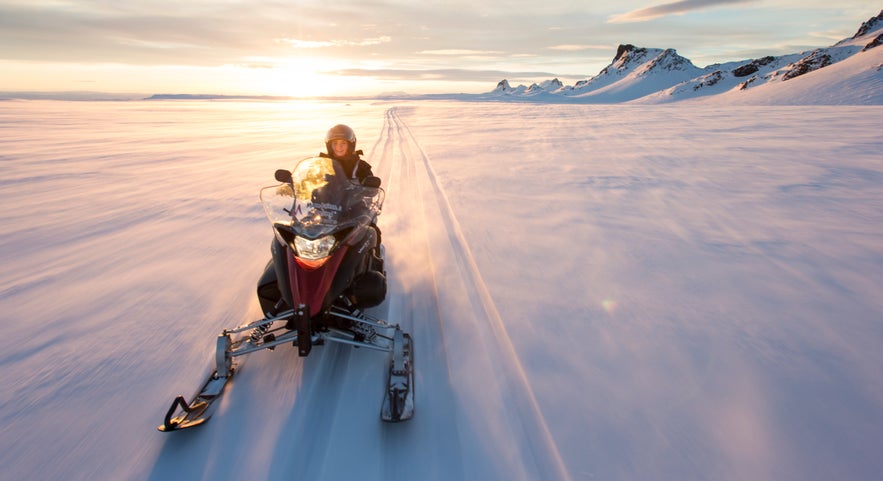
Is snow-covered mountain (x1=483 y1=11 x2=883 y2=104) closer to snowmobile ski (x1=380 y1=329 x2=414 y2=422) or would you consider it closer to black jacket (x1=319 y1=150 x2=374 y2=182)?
black jacket (x1=319 y1=150 x2=374 y2=182)

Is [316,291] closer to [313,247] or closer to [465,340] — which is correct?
[313,247]

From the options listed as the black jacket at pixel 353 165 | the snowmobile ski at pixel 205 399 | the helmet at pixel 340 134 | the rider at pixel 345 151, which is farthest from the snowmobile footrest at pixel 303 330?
the helmet at pixel 340 134

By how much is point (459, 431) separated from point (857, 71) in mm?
74974

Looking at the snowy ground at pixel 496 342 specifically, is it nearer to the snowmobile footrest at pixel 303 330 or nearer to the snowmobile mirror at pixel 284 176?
the snowmobile footrest at pixel 303 330

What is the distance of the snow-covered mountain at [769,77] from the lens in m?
46.4

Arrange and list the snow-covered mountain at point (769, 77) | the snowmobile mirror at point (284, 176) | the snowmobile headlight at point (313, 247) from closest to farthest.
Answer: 1. the snowmobile headlight at point (313, 247)
2. the snowmobile mirror at point (284, 176)
3. the snow-covered mountain at point (769, 77)

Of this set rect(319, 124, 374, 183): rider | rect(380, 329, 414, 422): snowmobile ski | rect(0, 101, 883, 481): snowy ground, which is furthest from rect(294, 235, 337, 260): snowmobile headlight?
rect(319, 124, 374, 183): rider

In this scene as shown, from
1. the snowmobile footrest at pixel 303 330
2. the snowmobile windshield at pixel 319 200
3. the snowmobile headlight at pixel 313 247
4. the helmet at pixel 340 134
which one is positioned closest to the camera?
the snowmobile footrest at pixel 303 330

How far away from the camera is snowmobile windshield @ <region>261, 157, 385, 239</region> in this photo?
11.3ft

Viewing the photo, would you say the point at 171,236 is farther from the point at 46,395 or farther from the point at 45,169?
the point at 45,169

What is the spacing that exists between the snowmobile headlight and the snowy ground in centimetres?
95

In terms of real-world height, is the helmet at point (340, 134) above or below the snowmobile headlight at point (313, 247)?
above

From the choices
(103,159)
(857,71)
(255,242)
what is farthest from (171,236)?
(857,71)

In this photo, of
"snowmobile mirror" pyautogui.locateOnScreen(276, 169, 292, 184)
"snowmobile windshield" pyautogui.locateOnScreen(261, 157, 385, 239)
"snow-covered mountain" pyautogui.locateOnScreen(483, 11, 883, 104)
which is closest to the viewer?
"snowmobile windshield" pyautogui.locateOnScreen(261, 157, 385, 239)
